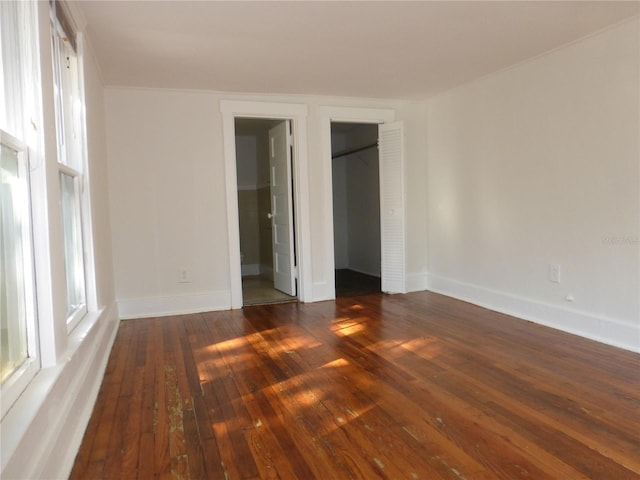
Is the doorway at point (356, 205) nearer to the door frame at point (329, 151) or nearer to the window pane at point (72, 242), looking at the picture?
the door frame at point (329, 151)

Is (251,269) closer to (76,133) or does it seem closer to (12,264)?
(76,133)

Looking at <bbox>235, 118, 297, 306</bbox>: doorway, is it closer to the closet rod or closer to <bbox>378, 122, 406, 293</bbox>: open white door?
<bbox>378, 122, 406, 293</bbox>: open white door

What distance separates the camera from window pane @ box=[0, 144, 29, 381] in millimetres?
1480

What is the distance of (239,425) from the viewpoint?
2146 millimetres

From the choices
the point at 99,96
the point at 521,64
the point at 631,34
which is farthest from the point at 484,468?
the point at 99,96

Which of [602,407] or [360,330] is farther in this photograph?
[360,330]

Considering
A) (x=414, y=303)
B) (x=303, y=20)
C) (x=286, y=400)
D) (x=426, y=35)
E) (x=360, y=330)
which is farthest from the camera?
(x=414, y=303)

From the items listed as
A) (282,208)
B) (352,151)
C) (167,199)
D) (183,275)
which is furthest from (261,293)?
(352,151)

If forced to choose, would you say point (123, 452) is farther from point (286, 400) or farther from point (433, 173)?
point (433, 173)

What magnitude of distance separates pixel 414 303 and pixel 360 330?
116 centimetres

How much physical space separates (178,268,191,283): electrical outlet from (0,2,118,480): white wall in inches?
64.3

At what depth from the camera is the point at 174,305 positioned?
452 cm

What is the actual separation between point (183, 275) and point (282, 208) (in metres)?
1.39

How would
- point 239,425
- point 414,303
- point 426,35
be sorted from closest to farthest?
point 239,425 < point 426,35 < point 414,303
